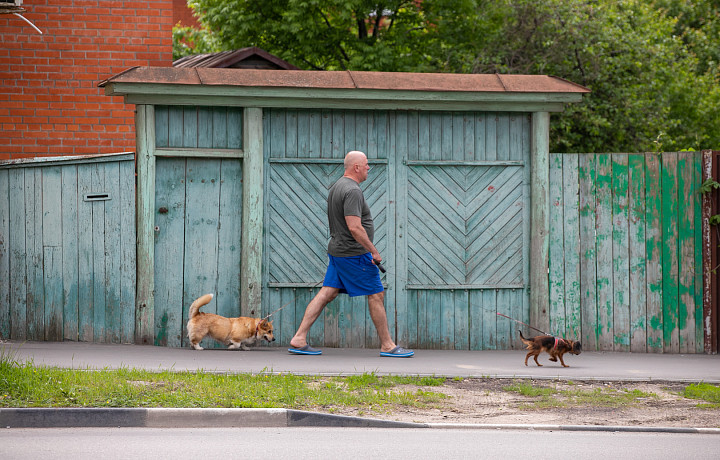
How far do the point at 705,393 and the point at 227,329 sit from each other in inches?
176

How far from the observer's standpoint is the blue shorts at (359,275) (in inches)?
345

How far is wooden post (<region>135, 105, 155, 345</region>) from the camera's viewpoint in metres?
9.32

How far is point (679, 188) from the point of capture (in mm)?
9945

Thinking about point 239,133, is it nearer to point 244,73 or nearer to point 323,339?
point 244,73

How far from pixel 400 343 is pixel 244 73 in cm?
327

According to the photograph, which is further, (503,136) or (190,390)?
(503,136)

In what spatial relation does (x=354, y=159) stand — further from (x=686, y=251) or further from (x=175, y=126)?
(x=686, y=251)

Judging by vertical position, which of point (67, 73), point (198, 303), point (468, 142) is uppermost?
point (67, 73)

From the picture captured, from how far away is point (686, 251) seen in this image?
32.6ft

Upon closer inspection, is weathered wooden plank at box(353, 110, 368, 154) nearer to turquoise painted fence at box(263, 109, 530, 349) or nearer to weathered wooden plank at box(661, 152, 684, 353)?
turquoise painted fence at box(263, 109, 530, 349)

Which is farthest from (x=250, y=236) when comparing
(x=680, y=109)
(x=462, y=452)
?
(x=680, y=109)

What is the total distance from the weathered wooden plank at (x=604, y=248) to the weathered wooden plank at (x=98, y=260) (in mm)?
5229

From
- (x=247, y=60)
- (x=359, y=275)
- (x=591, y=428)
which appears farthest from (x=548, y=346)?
(x=247, y=60)

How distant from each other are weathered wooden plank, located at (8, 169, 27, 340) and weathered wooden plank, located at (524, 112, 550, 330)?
17.6ft
